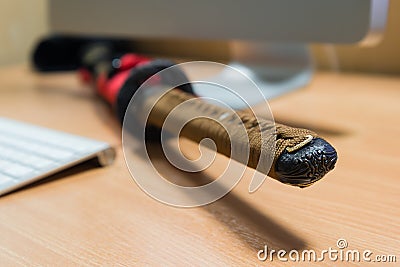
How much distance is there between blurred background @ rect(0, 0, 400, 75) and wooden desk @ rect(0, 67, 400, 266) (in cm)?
40

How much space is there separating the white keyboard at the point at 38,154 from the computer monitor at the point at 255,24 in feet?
0.47

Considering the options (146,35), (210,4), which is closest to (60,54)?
(146,35)

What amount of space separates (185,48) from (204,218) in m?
0.88

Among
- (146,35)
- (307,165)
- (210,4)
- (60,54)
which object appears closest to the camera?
(307,165)

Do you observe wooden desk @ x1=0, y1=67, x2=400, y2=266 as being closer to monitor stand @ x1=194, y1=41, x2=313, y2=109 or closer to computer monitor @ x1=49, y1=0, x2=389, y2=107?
computer monitor @ x1=49, y1=0, x2=389, y2=107

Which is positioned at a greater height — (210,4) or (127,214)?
(210,4)

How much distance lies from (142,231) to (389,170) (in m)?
0.24

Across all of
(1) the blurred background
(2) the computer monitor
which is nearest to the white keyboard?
(2) the computer monitor

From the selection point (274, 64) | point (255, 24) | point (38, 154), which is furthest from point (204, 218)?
point (274, 64)

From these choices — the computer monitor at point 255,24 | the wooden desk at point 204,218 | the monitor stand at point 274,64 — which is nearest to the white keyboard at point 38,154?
the wooden desk at point 204,218

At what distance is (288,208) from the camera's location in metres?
0.36

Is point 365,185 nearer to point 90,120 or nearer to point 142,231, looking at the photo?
point 142,231

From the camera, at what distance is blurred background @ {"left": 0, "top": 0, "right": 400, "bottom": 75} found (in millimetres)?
887

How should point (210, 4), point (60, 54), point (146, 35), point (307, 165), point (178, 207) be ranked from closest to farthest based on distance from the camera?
point (307, 165) < point (178, 207) < point (210, 4) < point (146, 35) < point (60, 54)
